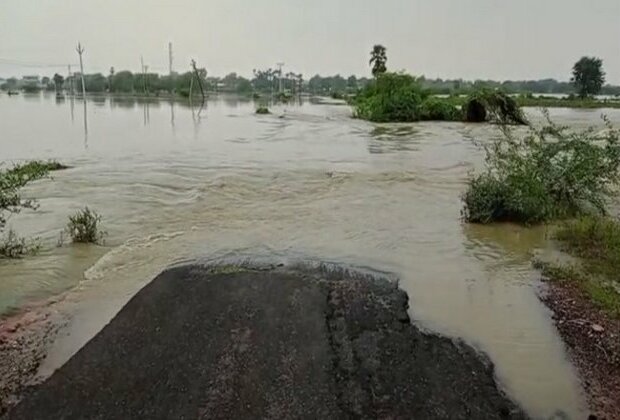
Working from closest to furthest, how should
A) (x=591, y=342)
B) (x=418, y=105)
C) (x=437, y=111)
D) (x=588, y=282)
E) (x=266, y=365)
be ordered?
(x=266, y=365)
(x=591, y=342)
(x=588, y=282)
(x=418, y=105)
(x=437, y=111)

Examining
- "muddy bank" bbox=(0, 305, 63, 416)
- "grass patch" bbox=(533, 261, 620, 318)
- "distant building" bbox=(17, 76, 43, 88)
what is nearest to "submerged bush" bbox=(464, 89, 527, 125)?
"grass patch" bbox=(533, 261, 620, 318)

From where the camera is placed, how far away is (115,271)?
8.22 m

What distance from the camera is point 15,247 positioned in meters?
8.91

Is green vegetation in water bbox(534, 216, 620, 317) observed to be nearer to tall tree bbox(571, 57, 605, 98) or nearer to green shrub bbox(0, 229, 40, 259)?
green shrub bbox(0, 229, 40, 259)

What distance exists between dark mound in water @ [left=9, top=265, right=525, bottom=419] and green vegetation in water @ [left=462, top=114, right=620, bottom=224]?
5.47 m

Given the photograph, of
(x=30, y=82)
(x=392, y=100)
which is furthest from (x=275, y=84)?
(x=392, y=100)

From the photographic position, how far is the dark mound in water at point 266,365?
4129 millimetres

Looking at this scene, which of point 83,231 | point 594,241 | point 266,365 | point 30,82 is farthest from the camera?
point 30,82

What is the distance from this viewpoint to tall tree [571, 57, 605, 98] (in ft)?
240

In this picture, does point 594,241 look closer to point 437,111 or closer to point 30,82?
point 437,111

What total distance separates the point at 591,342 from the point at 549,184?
18.8ft

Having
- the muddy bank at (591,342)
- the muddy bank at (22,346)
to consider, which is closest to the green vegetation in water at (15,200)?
the muddy bank at (22,346)

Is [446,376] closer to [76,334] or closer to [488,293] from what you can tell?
[488,293]

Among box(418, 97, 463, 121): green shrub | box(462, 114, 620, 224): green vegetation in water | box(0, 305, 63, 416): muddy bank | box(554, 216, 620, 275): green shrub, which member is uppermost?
box(418, 97, 463, 121): green shrub
